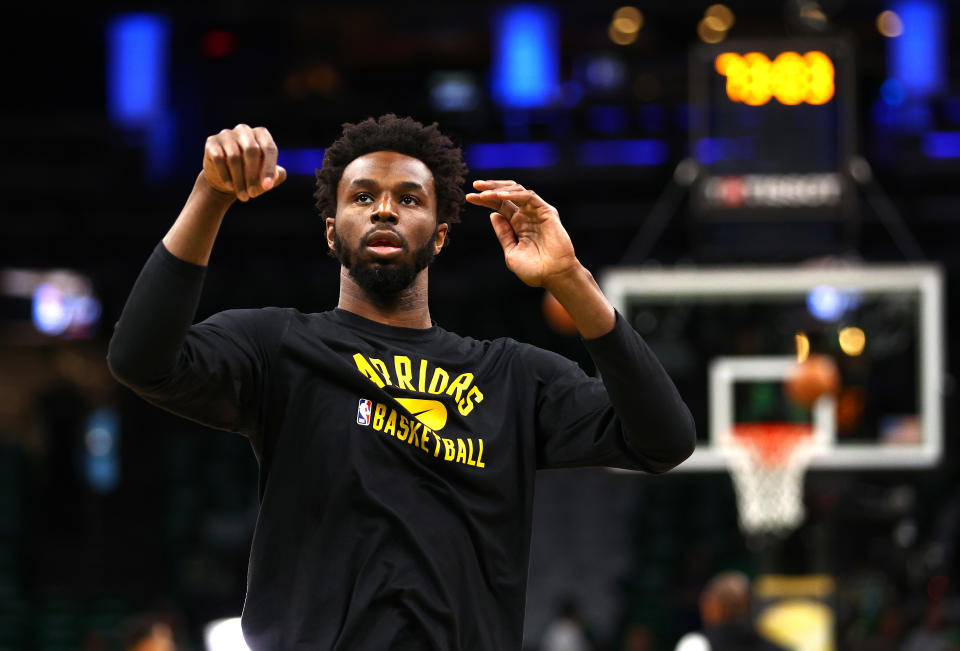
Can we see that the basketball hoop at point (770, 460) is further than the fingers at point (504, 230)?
Yes

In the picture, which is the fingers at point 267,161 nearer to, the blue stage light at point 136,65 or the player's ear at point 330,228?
the player's ear at point 330,228

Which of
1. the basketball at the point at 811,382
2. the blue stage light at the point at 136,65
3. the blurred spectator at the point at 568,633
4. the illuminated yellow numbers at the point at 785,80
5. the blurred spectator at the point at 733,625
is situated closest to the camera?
the blurred spectator at the point at 733,625

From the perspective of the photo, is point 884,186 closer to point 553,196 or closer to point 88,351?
point 553,196

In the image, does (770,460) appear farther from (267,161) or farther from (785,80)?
(267,161)

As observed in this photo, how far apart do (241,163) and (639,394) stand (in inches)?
30.2

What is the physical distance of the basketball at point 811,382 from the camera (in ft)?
30.7

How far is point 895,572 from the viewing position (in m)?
13.3

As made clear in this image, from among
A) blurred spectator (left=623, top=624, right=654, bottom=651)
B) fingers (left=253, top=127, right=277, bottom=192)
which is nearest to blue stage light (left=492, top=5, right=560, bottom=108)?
blurred spectator (left=623, top=624, right=654, bottom=651)

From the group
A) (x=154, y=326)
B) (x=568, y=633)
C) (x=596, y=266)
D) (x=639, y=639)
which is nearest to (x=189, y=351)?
(x=154, y=326)

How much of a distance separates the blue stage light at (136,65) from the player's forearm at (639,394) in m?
14.9

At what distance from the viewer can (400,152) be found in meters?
2.77

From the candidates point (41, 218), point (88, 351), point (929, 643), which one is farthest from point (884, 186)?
point (88, 351)

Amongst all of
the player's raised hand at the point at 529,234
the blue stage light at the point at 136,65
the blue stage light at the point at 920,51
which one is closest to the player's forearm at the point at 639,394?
the player's raised hand at the point at 529,234

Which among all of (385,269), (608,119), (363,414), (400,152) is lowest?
(363,414)
